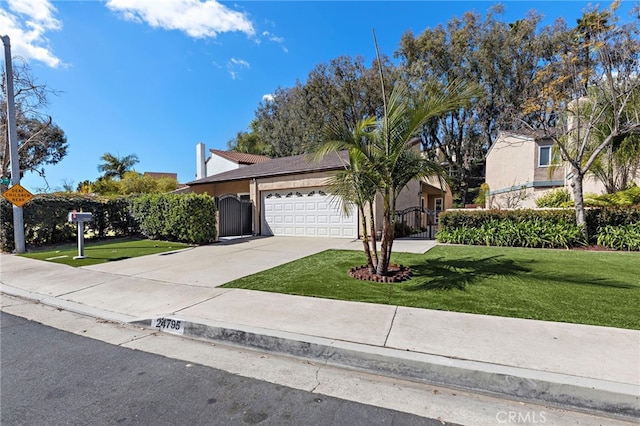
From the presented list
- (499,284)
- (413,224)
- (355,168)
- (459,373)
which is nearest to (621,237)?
(499,284)

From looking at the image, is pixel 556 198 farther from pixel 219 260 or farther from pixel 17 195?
pixel 17 195

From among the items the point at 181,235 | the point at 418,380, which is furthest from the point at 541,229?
the point at 181,235

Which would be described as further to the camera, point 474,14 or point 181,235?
point 474,14

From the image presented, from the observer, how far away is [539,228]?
1080 cm

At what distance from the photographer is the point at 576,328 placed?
4.01 meters

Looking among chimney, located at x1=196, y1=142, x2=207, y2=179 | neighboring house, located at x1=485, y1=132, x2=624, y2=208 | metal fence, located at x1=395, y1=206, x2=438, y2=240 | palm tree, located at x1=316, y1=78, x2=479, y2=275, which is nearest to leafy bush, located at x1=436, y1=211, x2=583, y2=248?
metal fence, located at x1=395, y1=206, x2=438, y2=240

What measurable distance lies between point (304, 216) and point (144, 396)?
1207 cm

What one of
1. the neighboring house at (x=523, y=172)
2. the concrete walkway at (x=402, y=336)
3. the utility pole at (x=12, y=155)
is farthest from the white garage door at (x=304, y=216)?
the neighboring house at (x=523, y=172)

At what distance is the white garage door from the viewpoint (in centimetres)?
1391

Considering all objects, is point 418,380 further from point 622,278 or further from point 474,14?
point 474,14

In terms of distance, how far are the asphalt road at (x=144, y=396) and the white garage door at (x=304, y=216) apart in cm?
Answer: 1034

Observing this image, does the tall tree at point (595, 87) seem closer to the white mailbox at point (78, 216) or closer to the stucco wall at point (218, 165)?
the white mailbox at point (78, 216)

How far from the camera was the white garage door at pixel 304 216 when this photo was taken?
13.9m

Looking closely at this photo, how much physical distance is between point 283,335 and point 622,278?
6.85 m
